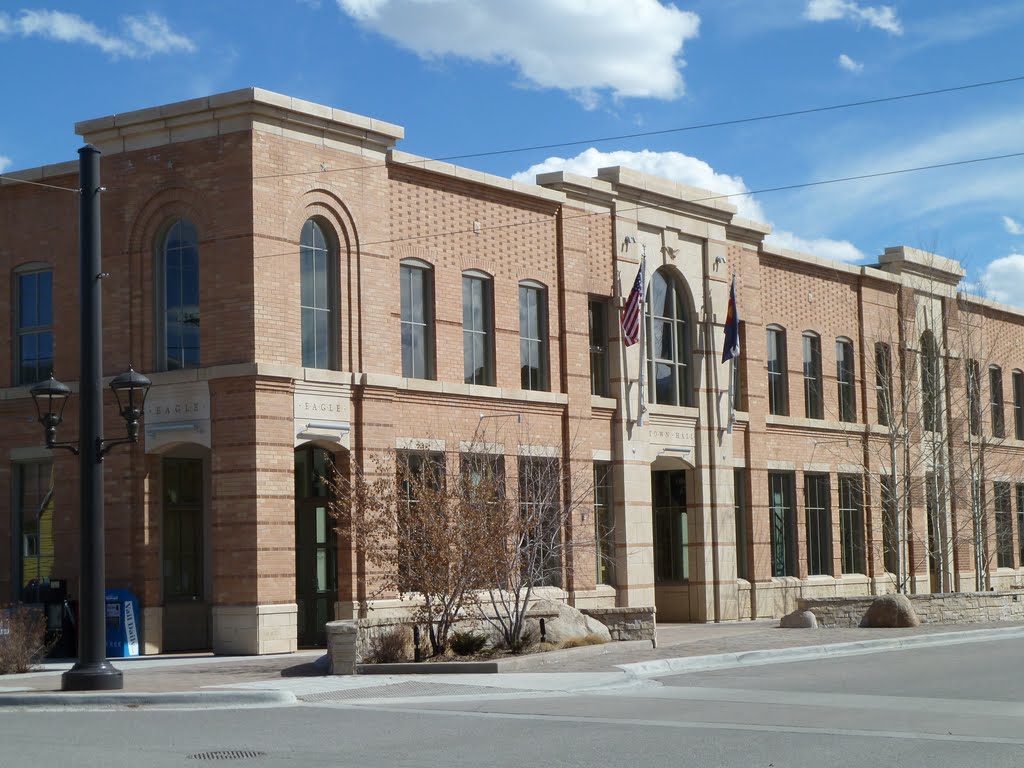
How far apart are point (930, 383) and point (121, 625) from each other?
26.9m

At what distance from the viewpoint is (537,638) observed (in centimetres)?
2306

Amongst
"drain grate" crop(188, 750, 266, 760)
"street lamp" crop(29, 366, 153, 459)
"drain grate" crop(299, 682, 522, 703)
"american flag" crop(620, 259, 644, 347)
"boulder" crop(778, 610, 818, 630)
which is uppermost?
"american flag" crop(620, 259, 644, 347)

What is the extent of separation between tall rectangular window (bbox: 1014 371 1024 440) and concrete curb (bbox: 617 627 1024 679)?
73.5 feet

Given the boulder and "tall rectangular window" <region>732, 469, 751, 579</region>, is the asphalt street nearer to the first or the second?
the boulder

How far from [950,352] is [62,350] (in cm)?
2938

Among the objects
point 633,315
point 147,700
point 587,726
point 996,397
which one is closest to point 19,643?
point 147,700

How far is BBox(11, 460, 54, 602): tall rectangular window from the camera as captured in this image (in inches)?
1058

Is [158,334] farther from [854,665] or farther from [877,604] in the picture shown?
[877,604]

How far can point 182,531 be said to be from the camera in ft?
86.8

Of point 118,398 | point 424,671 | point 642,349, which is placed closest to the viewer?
point 118,398

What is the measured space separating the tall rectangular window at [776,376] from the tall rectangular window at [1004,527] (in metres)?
12.3

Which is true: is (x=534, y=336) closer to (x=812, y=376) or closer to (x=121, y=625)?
(x=121, y=625)

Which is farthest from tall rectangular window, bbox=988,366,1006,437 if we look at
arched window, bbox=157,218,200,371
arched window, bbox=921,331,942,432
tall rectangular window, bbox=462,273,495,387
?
arched window, bbox=157,218,200,371

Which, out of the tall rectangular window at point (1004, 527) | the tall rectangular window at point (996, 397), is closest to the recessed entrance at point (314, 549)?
the tall rectangular window at point (1004, 527)
